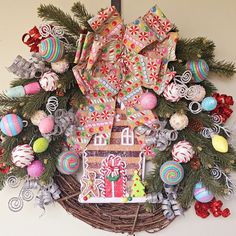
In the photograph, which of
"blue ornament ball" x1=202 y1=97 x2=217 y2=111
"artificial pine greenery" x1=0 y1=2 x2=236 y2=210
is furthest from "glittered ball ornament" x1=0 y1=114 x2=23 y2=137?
"blue ornament ball" x1=202 y1=97 x2=217 y2=111

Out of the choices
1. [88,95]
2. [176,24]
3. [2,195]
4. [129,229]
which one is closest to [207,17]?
[176,24]

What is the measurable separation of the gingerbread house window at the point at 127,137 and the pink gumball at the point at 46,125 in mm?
213

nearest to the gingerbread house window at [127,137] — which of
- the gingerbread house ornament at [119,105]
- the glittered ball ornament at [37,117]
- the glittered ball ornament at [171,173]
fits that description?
the gingerbread house ornament at [119,105]

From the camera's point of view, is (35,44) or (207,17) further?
(207,17)

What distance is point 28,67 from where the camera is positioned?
104 cm

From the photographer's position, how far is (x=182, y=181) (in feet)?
3.57

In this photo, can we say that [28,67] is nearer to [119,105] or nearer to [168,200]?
[119,105]

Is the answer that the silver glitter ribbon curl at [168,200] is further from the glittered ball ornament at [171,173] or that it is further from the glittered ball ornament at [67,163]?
the glittered ball ornament at [67,163]

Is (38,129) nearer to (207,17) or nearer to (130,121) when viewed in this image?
(130,121)

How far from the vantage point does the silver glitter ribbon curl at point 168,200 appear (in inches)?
42.3

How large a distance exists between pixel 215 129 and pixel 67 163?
1.37 ft

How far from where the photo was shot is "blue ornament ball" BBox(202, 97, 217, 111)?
3.49ft

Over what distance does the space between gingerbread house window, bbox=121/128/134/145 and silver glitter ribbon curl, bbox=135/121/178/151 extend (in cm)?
3

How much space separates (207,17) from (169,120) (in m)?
0.38
